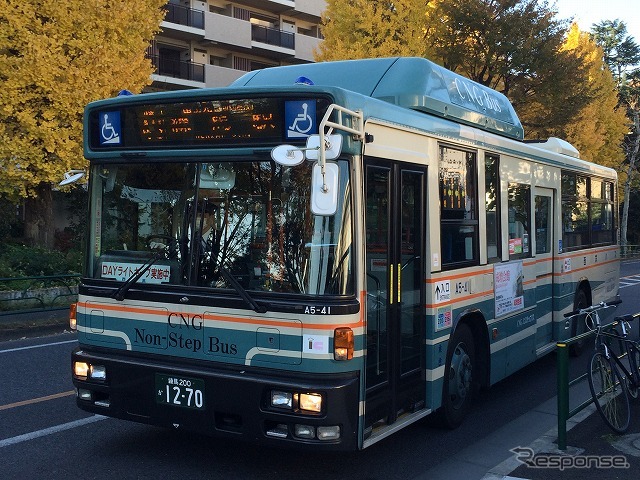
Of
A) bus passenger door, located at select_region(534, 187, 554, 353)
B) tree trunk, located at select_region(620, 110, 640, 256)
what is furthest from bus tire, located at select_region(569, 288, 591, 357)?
tree trunk, located at select_region(620, 110, 640, 256)

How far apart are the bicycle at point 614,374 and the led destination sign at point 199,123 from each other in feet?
12.7

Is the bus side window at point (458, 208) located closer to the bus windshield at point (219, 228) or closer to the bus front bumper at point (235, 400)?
the bus windshield at point (219, 228)

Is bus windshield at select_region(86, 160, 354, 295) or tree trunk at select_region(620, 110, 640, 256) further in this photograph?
tree trunk at select_region(620, 110, 640, 256)

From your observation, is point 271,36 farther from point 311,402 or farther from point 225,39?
point 311,402

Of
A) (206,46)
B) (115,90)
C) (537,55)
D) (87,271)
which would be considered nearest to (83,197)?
(115,90)

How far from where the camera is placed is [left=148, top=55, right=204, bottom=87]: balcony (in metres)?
34.5

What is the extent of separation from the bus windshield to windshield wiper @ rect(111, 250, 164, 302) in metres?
0.01

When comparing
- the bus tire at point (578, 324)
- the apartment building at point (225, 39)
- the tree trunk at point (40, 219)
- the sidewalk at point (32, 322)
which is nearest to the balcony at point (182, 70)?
the apartment building at point (225, 39)

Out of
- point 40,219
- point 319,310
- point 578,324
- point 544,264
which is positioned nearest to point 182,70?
point 40,219

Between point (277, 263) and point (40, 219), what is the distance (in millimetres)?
18019

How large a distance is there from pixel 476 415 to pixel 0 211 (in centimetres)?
2008

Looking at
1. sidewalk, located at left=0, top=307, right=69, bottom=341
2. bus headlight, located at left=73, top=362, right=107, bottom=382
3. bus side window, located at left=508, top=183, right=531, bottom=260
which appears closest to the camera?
bus headlight, located at left=73, top=362, right=107, bottom=382

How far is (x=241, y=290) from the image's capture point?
5.07m

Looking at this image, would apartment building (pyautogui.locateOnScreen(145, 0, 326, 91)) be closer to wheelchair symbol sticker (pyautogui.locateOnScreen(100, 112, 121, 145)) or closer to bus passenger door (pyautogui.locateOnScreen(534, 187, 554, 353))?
bus passenger door (pyautogui.locateOnScreen(534, 187, 554, 353))
